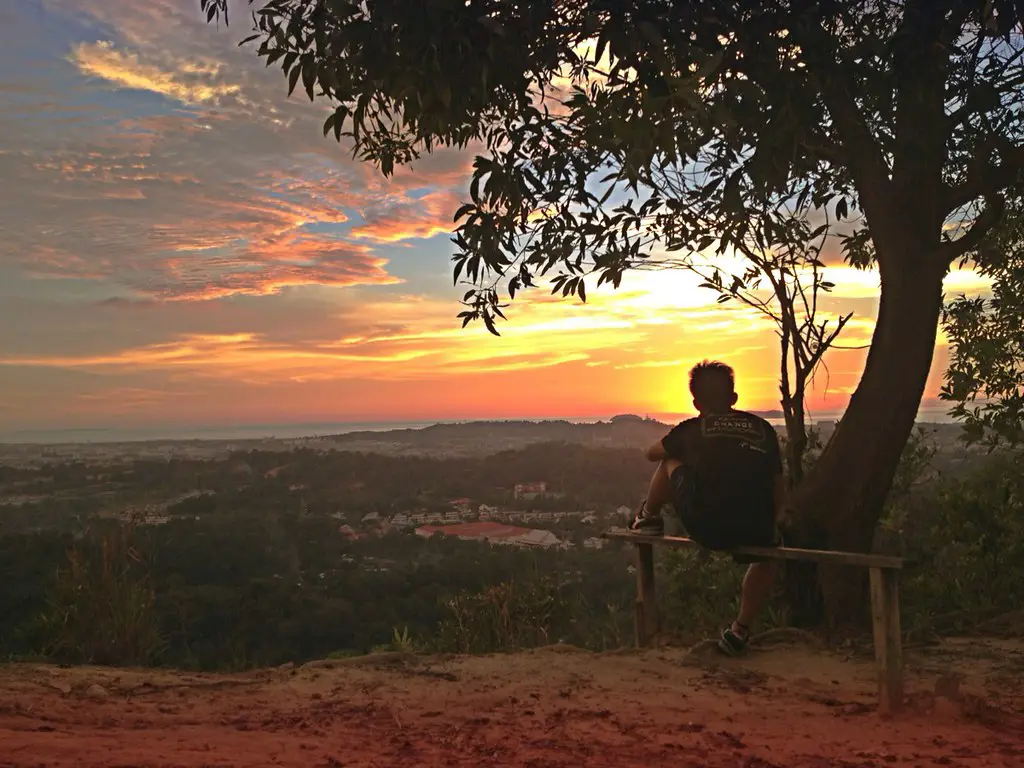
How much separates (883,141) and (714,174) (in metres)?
1.17

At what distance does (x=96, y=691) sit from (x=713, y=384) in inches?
158

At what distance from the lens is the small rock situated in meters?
4.52

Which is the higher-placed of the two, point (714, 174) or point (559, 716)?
point (714, 174)

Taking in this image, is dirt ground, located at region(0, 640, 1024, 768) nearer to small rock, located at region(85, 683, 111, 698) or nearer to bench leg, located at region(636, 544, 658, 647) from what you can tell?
small rock, located at region(85, 683, 111, 698)

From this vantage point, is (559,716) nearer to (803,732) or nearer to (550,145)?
(803,732)

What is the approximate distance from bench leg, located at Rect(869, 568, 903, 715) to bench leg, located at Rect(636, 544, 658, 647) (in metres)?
1.86

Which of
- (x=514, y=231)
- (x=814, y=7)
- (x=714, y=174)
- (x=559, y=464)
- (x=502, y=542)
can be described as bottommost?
(x=502, y=542)

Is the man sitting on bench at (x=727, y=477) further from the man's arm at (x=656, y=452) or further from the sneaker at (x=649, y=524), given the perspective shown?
the sneaker at (x=649, y=524)

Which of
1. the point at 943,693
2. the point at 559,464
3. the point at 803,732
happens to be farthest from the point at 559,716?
the point at 559,464

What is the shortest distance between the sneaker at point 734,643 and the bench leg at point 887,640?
47.5 inches

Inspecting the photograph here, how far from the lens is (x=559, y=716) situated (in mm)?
4012

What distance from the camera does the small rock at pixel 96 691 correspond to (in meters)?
4.52

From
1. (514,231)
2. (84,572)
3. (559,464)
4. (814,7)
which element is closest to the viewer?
(814,7)

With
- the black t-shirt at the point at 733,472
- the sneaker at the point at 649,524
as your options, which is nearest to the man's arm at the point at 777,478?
the black t-shirt at the point at 733,472
